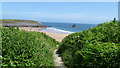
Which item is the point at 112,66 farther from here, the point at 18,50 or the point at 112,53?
the point at 18,50

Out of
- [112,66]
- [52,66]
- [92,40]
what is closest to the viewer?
[112,66]

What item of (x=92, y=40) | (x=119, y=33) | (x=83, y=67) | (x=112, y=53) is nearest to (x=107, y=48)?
(x=112, y=53)

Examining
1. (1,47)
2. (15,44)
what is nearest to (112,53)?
(15,44)

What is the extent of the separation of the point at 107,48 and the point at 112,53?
0.42 metres

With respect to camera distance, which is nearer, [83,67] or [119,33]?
[83,67]

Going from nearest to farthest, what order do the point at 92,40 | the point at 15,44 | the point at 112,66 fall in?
the point at 112,66 → the point at 15,44 → the point at 92,40

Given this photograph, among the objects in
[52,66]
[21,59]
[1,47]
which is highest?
[1,47]

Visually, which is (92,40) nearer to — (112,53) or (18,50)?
(112,53)

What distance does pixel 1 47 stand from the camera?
495 cm

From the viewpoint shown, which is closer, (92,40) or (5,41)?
(5,41)

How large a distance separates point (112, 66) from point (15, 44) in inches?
114

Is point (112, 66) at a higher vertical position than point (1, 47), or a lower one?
lower

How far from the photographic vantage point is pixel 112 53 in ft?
15.9

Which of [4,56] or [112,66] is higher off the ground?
[4,56]
